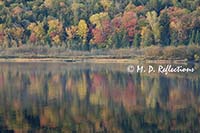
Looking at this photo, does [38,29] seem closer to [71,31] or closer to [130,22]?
[71,31]

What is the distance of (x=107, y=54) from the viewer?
134 ft

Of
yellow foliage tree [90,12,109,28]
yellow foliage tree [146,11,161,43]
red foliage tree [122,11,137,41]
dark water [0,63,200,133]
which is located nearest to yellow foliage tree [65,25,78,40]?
yellow foliage tree [90,12,109,28]

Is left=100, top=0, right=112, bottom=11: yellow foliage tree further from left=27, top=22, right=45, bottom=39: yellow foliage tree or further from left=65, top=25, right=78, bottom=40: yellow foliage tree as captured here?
left=27, top=22, right=45, bottom=39: yellow foliage tree

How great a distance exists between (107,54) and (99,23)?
6008mm

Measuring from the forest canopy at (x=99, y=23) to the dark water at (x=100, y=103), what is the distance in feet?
54.2

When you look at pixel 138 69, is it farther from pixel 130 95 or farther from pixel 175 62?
pixel 130 95

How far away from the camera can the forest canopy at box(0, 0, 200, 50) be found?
4247 centimetres

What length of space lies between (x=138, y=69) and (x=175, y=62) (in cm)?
503

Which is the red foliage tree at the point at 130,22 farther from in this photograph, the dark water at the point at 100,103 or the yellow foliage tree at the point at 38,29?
the dark water at the point at 100,103

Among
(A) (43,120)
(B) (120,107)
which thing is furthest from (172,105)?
(A) (43,120)

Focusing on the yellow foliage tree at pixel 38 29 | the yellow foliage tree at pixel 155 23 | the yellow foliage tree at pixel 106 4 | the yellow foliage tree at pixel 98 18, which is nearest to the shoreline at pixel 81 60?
the yellow foliage tree at pixel 155 23

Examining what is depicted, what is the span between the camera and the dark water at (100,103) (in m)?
13.5

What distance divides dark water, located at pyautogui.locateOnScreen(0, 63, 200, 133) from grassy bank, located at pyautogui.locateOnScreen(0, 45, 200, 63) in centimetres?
979

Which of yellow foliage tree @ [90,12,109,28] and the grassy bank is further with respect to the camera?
yellow foliage tree @ [90,12,109,28]
